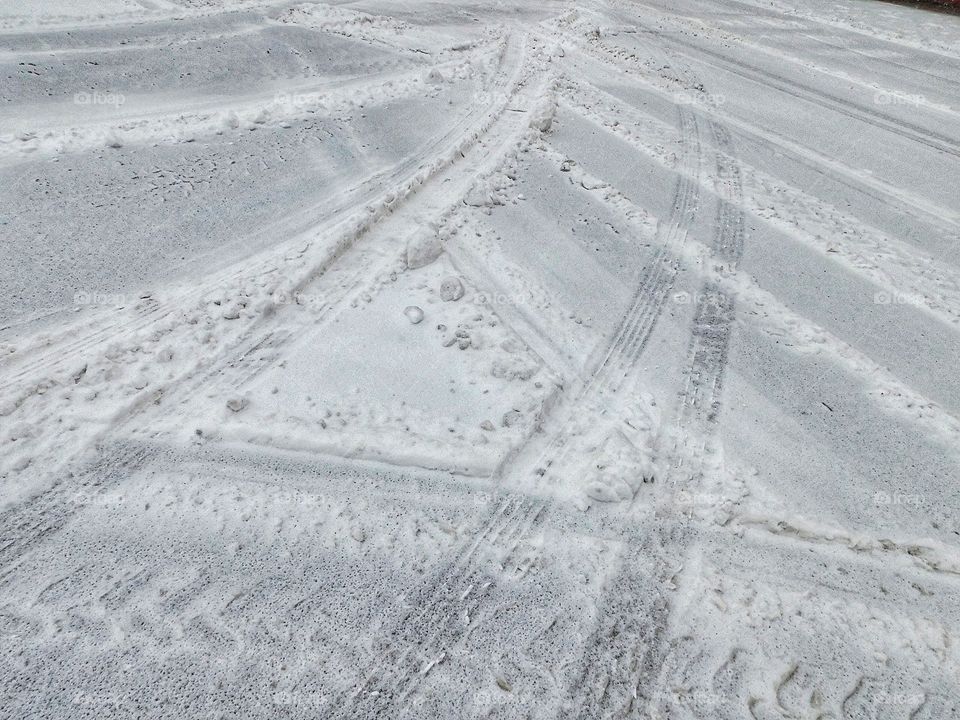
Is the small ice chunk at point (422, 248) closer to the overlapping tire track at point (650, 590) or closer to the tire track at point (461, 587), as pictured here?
the tire track at point (461, 587)

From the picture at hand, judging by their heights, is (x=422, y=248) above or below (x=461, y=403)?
above

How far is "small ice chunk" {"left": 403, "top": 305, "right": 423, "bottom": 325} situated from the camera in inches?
157

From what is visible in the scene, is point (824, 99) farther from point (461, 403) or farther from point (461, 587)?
point (461, 587)

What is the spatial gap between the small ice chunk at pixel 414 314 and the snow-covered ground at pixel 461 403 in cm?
2

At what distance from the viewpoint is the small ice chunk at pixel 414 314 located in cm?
399

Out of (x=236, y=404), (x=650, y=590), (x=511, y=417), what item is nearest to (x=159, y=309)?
(x=236, y=404)

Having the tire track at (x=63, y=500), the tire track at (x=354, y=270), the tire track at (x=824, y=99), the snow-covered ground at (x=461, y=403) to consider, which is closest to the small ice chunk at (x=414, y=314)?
the snow-covered ground at (x=461, y=403)

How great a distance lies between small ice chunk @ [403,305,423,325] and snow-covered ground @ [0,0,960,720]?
0.02 metres

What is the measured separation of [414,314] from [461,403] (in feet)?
2.66

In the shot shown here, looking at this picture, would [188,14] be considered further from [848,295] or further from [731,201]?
[848,295]

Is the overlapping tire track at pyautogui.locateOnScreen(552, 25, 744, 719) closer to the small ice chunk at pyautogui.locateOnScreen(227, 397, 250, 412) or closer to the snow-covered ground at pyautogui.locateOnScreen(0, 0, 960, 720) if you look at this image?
the snow-covered ground at pyautogui.locateOnScreen(0, 0, 960, 720)

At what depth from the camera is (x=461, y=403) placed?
350 centimetres

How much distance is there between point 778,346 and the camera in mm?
4043

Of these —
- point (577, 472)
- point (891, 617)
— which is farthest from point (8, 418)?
point (891, 617)
